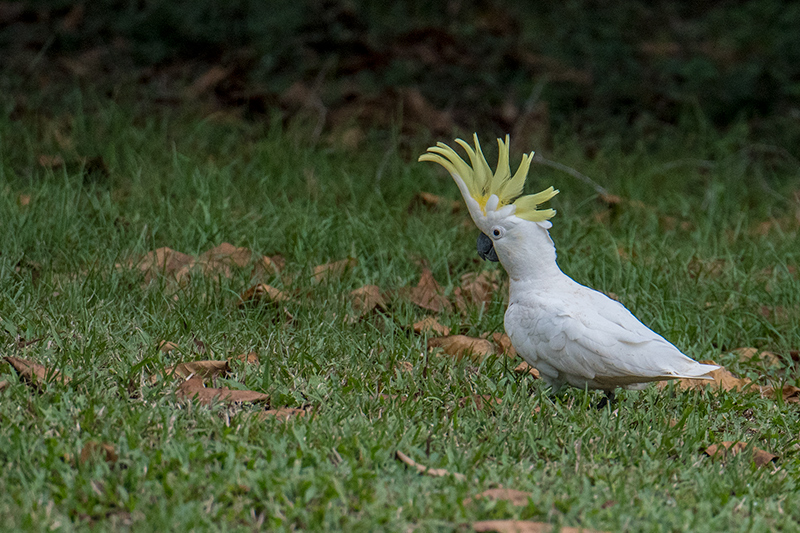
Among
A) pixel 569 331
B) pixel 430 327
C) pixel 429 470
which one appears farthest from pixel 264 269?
pixel 429 470

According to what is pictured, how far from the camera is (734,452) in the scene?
248 centimetres

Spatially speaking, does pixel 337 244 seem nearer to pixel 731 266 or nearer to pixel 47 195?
pixel 47 195

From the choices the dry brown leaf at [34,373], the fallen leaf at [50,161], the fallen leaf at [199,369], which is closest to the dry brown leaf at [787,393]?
the fallen leaf at [199,369]

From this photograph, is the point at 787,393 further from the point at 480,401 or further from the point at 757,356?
the point at 480,401

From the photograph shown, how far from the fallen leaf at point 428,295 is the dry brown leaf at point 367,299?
0.14 meters

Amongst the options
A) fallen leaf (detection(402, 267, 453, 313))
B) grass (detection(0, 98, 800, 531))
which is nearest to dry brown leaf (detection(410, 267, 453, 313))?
fallen leaf (detection(402, 267, 453, 313))

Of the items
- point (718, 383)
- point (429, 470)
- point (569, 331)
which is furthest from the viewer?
point (718, 383)

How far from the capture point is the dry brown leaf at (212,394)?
2.50 m

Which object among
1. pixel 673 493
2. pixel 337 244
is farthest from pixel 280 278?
pixel 673 493

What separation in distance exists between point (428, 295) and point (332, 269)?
43 centimetres

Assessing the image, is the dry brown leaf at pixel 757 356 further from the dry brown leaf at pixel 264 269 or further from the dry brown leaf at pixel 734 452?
the dry brown leaf at pixel 264 269

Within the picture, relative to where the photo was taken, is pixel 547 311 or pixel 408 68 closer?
pixel 547 311

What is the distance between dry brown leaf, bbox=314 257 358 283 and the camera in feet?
11.8

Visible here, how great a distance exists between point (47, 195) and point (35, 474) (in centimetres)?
226
